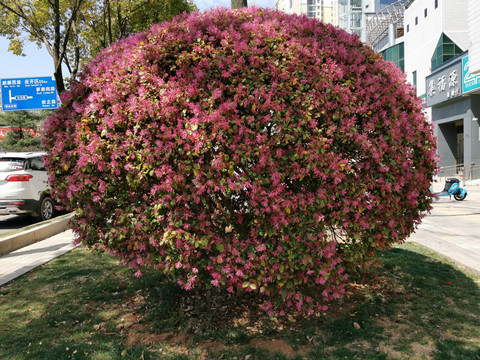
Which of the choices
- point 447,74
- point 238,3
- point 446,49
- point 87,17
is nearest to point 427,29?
point 446,49

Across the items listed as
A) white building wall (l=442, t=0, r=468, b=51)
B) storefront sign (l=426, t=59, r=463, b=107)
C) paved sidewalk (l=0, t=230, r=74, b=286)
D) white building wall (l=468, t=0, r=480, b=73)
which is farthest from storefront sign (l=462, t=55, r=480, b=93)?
paved sidewalk (l=0, t=230, r=74, b=286)

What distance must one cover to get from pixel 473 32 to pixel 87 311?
14547 mm

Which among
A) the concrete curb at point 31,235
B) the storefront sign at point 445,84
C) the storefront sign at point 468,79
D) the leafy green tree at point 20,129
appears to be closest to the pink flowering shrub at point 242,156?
the concrete curb at point 31,235

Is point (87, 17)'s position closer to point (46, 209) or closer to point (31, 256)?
point (46, 209)

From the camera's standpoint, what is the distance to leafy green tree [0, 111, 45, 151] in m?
37.5

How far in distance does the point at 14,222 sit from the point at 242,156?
10.8 m

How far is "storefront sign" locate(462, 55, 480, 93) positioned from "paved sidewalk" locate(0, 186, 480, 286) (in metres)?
13.1

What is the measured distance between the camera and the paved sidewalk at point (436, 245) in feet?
19.3

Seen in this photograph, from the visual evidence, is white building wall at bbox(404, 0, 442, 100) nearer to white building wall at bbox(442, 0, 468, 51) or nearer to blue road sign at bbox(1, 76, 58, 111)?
white building wall at bbox(442, 0, 468, 51)

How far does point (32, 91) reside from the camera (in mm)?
17656

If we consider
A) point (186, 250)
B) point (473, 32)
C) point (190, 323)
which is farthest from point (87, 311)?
point (473, 32)

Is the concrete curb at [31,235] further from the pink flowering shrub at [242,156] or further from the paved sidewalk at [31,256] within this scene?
the pink flowering shrub at [242,156]

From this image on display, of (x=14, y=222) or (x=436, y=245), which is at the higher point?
(x=14, y=222)

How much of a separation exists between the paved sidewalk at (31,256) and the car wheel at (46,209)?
7.78 feet
